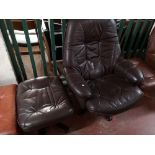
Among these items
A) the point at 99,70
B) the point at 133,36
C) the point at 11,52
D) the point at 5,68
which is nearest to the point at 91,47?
the point at 99,70

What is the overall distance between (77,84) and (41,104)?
38 cm

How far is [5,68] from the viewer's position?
1.45 m

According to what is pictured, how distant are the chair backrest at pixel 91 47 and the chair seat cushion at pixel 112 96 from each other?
6.8 inches

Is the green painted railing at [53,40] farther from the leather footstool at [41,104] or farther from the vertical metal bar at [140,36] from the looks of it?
the leather footstool at [41,104]

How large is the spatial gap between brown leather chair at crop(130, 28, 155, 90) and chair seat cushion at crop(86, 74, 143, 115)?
0.30 metres

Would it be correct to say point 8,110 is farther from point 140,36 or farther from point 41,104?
point 140,36

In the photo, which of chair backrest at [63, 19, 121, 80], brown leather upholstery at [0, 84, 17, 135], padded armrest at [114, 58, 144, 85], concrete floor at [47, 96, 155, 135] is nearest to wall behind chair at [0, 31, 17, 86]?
brown leather upholstery at [0, 84, 17, 135]

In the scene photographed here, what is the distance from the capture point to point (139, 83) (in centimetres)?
136

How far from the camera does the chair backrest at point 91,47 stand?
1.31 meters

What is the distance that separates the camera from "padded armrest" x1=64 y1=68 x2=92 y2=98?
3.82 feet
